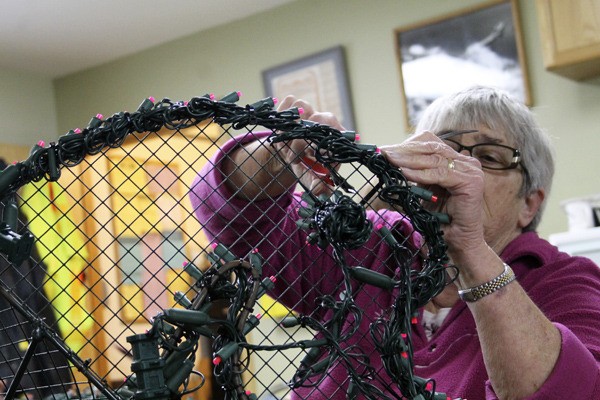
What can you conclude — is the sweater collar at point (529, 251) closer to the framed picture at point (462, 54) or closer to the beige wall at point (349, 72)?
the beige wall at point (349, 72)

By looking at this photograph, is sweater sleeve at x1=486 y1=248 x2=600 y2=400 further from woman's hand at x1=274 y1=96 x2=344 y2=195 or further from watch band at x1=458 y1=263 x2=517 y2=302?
woman's hand at x1=274 y1=96 x2=344 y2=195

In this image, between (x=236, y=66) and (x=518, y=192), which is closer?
(x=518, y=192)

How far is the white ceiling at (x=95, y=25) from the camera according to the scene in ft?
13.1

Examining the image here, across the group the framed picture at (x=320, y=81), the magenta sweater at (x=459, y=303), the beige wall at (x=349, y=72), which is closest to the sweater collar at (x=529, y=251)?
the magenta sweater at (x=459, y=303)

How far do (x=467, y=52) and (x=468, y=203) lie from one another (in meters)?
2.93

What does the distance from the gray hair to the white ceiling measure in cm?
303

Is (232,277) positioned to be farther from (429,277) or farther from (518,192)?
(518,192)

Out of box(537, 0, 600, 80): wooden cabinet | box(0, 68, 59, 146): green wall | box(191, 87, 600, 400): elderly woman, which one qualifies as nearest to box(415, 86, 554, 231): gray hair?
box(191, 87, 600, 400): elderly woman

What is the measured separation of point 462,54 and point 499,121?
8.26ft

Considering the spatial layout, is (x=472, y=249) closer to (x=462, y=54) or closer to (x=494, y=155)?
(x=494, y=155)

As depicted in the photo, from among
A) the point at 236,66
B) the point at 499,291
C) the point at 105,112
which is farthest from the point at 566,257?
the point at 105,112

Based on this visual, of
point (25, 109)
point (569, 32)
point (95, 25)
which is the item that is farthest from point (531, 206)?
point (25, 109)

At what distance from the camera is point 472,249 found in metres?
0.86

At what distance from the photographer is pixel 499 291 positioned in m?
0.89
